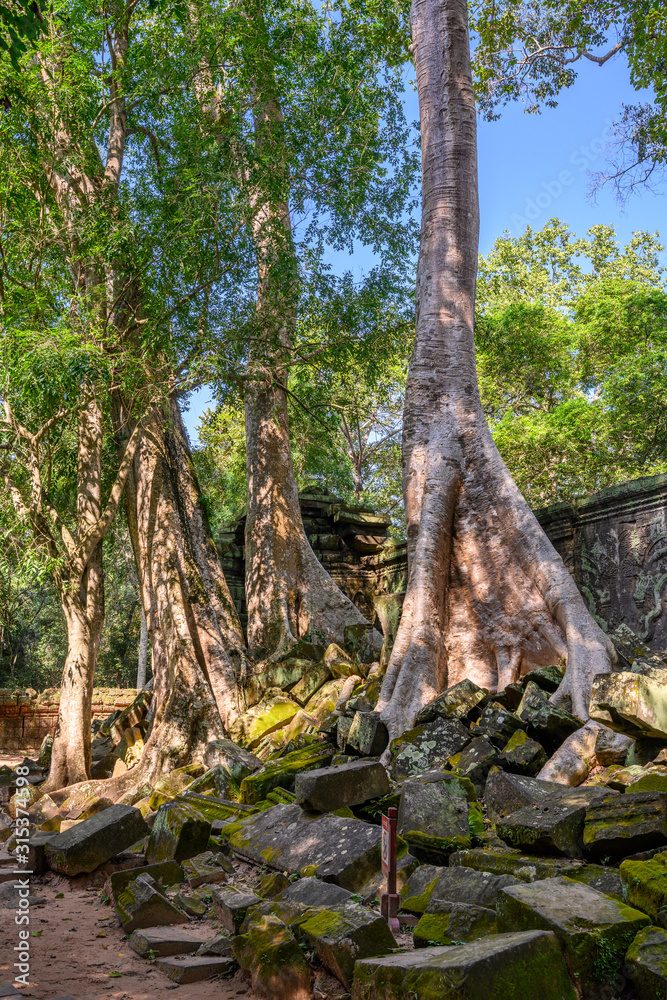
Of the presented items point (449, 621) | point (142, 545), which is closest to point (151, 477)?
point (142, 545)

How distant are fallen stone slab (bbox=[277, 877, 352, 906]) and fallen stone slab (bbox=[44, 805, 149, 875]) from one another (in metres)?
1.47

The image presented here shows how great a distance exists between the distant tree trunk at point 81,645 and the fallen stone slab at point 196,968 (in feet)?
14.5

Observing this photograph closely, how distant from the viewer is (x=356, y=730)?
16.1ft

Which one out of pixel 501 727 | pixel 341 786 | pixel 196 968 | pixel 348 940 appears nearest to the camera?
pixel 348 940

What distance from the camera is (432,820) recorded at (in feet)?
11.1

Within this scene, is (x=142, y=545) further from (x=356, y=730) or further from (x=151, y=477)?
(x=356, y=730)

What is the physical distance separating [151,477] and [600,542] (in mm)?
4702

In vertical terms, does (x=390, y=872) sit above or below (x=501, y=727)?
below

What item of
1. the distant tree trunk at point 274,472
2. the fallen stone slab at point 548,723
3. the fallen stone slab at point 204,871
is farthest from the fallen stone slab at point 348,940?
the distant tree trunk at point 274,472

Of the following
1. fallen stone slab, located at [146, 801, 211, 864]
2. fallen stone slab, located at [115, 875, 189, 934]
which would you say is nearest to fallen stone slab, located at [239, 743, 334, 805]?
fallen stone slab, located at [146, 801, 211, 864]

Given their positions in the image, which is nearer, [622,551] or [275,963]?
[275,963]

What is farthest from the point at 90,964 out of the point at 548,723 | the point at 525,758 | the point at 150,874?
the point at 548,723

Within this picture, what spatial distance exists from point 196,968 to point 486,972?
1428 mm

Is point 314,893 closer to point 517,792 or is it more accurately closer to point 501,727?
point 517,792
